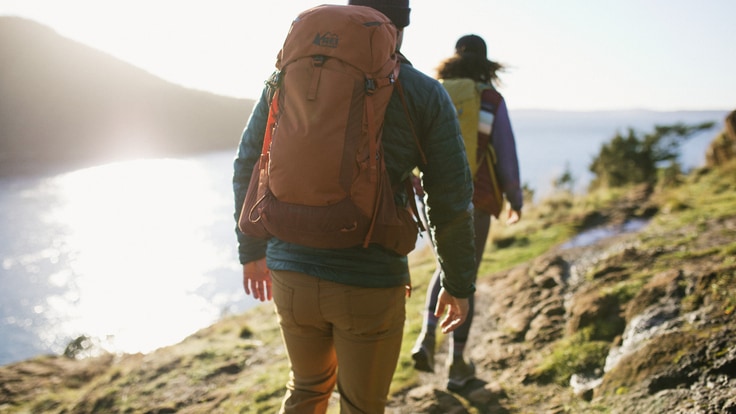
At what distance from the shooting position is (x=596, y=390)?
2.48 meters

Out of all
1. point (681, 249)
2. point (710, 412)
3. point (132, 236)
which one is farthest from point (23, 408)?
point (132, 236)

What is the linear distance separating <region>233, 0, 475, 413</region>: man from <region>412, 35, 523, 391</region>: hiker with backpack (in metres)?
0.94

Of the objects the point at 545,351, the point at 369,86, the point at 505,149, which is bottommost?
the point at 545,351

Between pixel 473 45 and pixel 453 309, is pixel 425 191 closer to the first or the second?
pixel 453 309

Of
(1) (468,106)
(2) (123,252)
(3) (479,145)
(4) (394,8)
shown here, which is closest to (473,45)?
(1) (468,106)

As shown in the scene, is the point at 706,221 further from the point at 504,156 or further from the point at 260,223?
the point at 260,223

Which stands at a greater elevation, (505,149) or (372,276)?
(505,149)

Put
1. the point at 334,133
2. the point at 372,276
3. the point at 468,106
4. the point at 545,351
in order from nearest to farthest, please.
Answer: the point at 334,133 < the point at 372,276 < the point at 468,106 < the point at 545,351

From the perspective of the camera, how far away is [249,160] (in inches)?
64.9

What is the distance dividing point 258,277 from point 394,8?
102 cm

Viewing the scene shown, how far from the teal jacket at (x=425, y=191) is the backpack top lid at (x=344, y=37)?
127 mm

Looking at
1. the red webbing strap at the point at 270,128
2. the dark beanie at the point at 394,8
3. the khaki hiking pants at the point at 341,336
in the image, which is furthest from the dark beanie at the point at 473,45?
the khaki hiking pants at the point at 341,336

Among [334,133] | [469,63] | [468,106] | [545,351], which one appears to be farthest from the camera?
[545,351]

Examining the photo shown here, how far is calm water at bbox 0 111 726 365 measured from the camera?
21.4 metres
